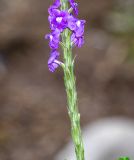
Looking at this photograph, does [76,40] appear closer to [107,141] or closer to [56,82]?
[107,141]

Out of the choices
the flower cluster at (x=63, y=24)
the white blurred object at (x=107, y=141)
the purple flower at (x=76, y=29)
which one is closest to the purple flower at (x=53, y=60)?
the flower cluster at (x=63, y=24)

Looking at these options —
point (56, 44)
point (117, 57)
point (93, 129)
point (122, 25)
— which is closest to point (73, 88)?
point (56, 44)

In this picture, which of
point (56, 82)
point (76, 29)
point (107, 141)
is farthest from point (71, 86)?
point (56, 82)

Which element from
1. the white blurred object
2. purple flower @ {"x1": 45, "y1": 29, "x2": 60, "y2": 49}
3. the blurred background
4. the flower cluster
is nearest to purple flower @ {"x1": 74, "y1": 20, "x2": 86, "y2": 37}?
the flower cluster

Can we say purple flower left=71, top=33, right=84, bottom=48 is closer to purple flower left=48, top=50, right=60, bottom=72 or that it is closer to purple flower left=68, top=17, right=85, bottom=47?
purple flower left=68, top=17, right=85, bottom=47

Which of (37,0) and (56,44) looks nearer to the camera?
(56,44)

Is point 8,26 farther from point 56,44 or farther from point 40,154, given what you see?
point 56,44

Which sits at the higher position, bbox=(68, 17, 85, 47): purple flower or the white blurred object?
the white blurred object
